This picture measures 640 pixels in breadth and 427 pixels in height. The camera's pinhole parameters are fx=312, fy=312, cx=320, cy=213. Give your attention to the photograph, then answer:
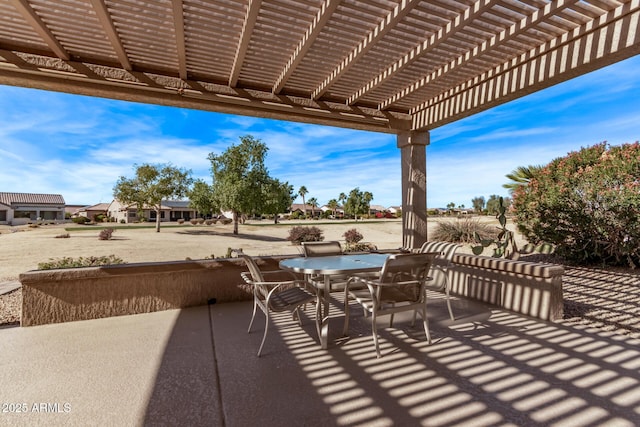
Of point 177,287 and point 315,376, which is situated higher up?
point 177,287

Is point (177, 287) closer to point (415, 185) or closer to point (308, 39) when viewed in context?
point (308, 39)

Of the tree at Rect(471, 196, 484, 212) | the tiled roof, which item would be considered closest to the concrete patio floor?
the tiled roof

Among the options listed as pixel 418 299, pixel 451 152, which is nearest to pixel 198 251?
pixel 418 299

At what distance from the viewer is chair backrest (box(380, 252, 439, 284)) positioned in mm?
2705

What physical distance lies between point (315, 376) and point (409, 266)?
1.22 meters

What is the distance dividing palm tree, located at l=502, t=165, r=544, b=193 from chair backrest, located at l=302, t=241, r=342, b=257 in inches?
251

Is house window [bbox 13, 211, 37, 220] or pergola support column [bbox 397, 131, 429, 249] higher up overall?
pergola support column [bbox 397, 131, 429, 249]

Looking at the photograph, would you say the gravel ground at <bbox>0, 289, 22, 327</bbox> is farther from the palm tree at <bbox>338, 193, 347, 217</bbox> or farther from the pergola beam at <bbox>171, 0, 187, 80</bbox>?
the palm tree at <bbox>338, 193, 347, 217</bbox>

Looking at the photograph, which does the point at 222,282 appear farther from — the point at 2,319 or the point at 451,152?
the point at 451,152

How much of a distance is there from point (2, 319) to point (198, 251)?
10455 mm

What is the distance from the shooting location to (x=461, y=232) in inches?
418

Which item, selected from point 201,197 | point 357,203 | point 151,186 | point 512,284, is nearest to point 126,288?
point 512,284

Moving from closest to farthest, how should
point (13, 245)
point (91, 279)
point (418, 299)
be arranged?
point (418, 299)
point (91, 279)
point (13, 245)

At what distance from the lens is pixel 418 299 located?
2.93m
